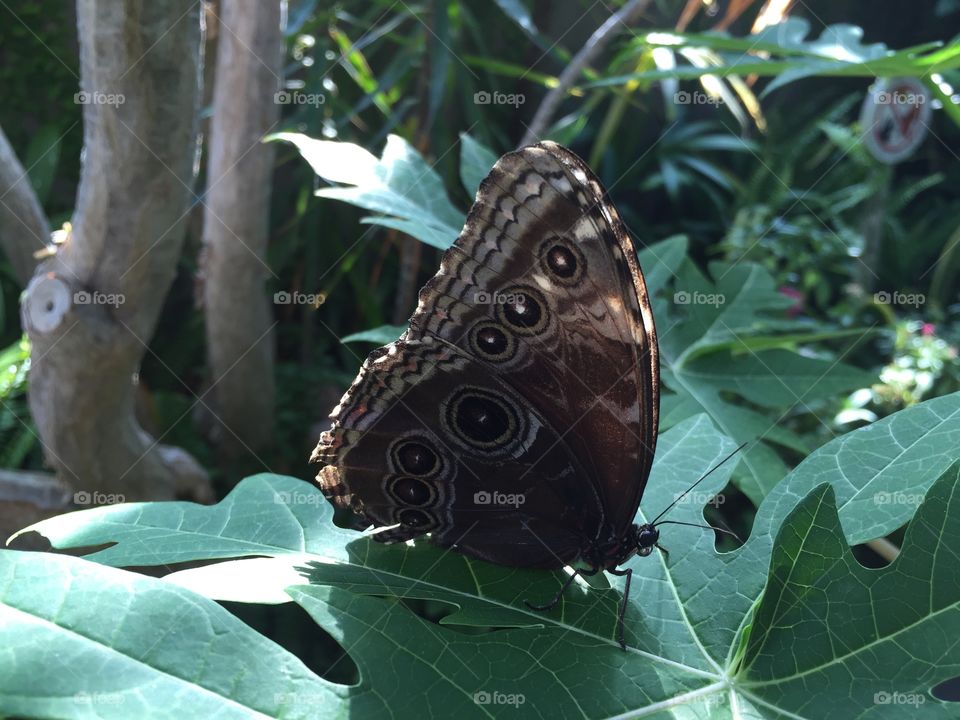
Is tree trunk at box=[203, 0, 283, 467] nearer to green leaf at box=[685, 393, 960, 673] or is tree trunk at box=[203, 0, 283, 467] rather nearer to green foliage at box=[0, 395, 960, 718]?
green foliage at box=[0, 395, 960, 718]

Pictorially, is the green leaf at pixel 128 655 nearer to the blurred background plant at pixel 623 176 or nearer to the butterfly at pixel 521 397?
the butterfly at pixel 521 397

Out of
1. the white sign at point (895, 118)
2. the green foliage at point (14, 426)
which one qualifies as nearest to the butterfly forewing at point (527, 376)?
the white sign at point (895, 118)

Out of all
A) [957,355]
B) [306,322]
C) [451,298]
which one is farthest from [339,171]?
[957,355]

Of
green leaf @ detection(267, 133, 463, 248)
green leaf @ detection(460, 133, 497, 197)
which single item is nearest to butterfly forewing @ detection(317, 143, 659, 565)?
green leaf @ detection(267, 133, 463, 248)

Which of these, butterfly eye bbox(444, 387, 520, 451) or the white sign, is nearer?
butterfly eye bbox(444, 387, 520, 451)

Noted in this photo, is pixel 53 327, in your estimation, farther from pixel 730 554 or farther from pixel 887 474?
pixel 887 474

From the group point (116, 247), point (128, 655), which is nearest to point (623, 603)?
point (128, 655)

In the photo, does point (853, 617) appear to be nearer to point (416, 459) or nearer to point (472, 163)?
point (416, 459)
